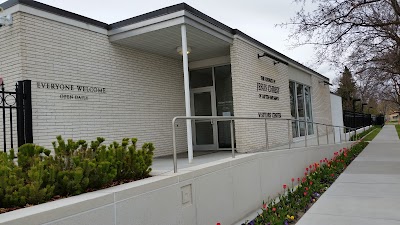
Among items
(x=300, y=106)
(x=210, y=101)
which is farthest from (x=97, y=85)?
(x=300, y=106)

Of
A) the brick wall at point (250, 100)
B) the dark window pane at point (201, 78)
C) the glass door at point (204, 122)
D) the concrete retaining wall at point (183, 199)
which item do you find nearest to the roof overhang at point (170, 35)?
the brick wall at point (250, 100)

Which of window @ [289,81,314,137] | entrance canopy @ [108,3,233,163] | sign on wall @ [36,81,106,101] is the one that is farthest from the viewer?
window @ [289,81,314,137]

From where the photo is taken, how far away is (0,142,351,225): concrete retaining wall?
270 cm

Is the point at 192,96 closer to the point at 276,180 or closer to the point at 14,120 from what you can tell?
the point at 276,180

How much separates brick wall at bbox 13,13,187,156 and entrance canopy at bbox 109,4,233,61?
0.39 meters

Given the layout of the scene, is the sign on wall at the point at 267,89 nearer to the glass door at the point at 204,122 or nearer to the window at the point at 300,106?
the glass door at the point at 204,122

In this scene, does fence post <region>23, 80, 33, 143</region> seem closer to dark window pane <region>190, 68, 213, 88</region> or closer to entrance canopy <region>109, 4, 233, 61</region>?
entrance canopy <region>109, 4, 233, 61</region>

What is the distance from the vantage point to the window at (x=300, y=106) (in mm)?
14087

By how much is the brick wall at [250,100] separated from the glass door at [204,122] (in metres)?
1.27

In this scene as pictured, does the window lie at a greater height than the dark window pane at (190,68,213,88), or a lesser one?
lesser

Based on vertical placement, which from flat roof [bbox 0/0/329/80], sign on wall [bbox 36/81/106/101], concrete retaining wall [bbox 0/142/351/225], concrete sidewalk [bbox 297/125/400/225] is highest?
flat roof [bbox 0/0/329/80]

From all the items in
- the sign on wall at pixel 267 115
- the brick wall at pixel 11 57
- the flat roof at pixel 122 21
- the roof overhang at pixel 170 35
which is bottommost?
the sign on wall at pixel 267 115

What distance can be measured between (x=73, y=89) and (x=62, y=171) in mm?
4573

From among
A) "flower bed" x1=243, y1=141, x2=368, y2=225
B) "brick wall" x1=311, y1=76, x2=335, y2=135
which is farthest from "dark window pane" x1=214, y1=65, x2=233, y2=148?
"brick wall" x1=311, y1=76, x2=335, y2=135
